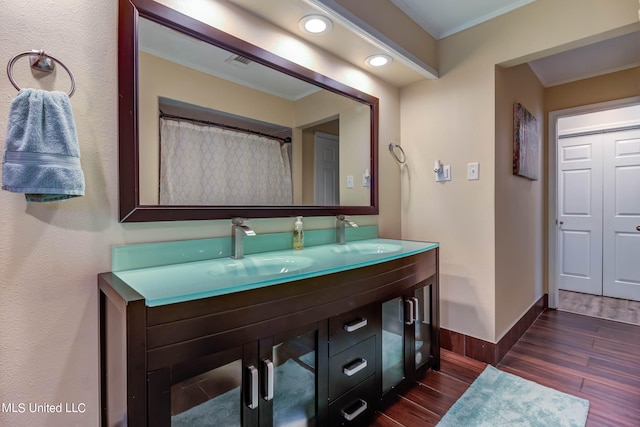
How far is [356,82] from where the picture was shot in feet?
7.18

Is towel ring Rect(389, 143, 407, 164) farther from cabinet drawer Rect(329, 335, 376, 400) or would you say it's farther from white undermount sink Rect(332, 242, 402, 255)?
cabinet drawer Rect(329, 335, 376, 400)

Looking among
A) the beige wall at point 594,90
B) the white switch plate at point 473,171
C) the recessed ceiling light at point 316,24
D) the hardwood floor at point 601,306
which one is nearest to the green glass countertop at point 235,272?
the white switch plate at point 473,171

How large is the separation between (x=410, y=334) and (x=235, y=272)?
1.08 meters

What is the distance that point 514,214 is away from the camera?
95.6 inches

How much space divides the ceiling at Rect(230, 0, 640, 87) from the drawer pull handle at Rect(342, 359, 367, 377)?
5.52 ft

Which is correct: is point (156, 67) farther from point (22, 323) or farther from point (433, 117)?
point (433, 117)

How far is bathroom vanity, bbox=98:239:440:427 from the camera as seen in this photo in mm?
860

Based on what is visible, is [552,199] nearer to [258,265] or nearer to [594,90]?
[594,90]

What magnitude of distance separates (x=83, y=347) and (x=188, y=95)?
1.07m

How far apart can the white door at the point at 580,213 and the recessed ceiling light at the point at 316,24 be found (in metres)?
3.56

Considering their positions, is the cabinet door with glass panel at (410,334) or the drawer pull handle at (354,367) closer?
the drawer pull handle at (354,367)

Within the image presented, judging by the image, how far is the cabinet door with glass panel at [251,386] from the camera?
909 mm

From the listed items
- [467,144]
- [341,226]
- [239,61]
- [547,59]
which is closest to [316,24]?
[239,61]

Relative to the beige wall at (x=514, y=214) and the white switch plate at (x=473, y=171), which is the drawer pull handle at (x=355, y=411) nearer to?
the beige wall at (x=514, y=214)
